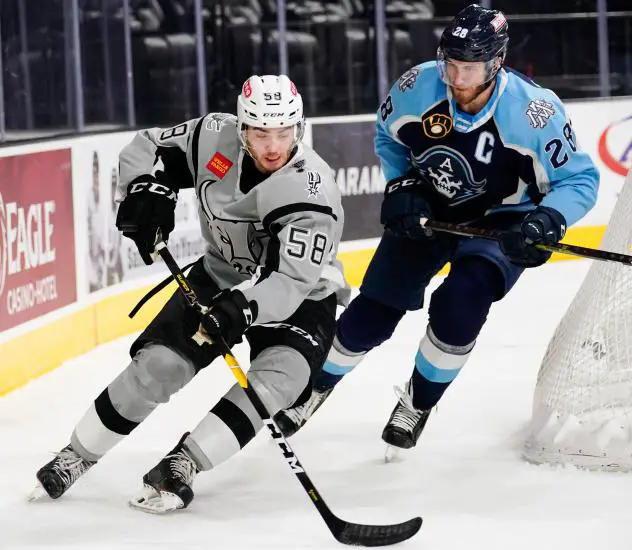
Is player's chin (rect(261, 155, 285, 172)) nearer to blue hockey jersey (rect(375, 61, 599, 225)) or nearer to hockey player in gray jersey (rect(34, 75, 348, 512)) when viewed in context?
hockey player in gray jersey (rect(34, 75, 348, 512))

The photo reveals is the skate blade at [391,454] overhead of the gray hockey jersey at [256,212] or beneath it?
beneath

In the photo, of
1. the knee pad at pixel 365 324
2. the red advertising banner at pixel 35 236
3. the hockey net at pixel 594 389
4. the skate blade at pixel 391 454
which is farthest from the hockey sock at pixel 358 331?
the red advertising banner at pixel 35 236

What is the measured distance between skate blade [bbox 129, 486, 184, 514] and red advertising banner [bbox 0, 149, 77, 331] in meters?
1.51

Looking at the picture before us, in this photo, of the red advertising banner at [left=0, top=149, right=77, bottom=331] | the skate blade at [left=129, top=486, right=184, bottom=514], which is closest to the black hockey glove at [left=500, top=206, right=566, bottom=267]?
the skate blade at [left=129, top=486, right=184, bottom=514]

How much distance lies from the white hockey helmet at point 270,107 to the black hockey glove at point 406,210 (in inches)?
19.9

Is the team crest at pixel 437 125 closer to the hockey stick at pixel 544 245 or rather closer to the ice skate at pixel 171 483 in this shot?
the hockey stick at pixel 544 245

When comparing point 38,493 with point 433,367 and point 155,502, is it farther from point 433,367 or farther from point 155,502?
point 433,367

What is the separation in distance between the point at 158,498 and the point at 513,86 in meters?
1.32

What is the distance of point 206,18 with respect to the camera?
685 cm

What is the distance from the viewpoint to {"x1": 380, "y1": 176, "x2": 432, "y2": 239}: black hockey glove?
346cm

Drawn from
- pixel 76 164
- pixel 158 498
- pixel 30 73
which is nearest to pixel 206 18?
pixel 30 73

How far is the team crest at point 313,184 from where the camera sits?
9.79ft

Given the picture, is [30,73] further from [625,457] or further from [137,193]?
[625,457]

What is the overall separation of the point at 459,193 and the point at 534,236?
37 cm
